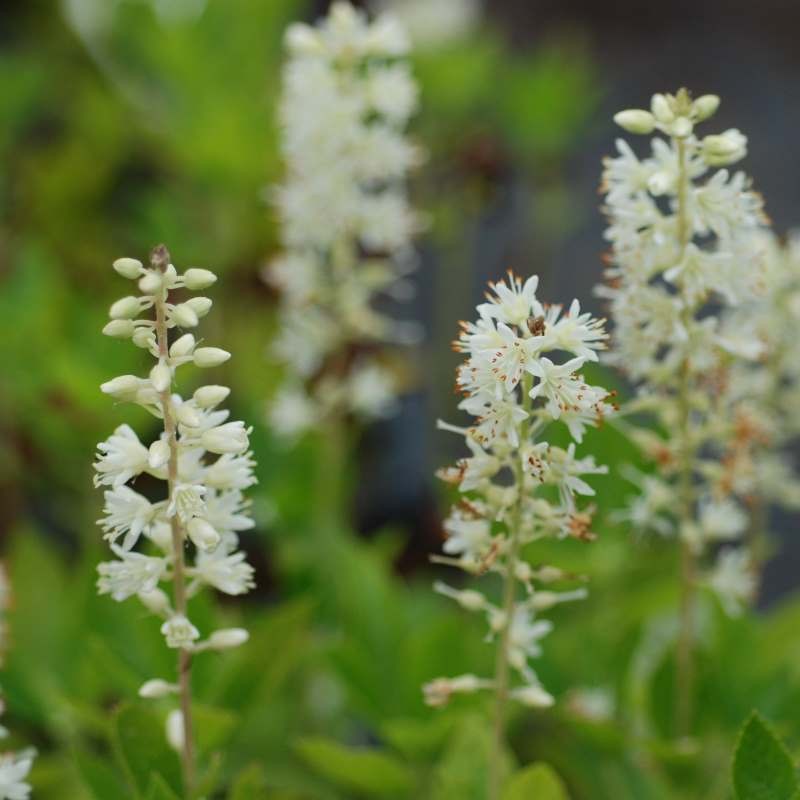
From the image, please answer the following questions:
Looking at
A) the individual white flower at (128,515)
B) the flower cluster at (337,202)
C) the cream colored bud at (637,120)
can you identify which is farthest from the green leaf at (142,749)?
the flower cluster at (337,202)

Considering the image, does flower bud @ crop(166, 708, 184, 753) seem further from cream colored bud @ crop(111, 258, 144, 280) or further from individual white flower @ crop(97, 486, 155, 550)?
cream colored bud @ crop(111, 258, 144, 280)

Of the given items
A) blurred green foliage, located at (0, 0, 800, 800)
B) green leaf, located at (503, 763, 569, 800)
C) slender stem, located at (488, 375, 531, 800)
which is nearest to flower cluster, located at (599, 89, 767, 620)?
Result: blurred green foliage, located at (0, 0, 800, 800)

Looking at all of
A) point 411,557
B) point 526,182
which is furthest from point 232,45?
point 411,557

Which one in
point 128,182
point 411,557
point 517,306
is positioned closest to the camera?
point 517,306

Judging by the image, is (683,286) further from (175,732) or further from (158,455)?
(175,732)

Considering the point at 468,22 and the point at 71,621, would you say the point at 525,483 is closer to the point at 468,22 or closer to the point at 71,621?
the point at 71,621

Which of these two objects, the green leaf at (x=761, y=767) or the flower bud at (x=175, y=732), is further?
the flower bud at (x=175, y=732)

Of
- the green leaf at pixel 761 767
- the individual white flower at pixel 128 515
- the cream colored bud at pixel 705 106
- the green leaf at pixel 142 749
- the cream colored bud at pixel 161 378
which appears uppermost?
the cream colored bud at pixel 705 106

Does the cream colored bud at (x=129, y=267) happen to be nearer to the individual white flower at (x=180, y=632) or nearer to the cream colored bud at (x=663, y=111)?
the individual white flower at (x=180, y=632)
